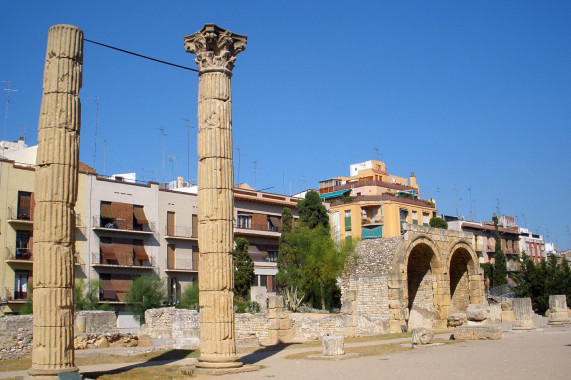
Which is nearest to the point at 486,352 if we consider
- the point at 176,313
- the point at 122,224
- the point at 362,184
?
the point at 176,313

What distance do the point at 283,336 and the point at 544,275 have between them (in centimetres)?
2250

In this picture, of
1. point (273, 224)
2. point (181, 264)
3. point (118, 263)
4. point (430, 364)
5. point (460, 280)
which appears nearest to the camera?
point (430, 364)

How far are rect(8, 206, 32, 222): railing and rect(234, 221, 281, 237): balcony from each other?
14172mm

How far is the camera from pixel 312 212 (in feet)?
151

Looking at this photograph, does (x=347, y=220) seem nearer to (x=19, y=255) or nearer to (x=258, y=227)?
(x=258, y=227)

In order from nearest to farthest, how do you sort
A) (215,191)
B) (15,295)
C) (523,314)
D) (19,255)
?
1. (215,191)
2. (523,314)
3. (15,295)
4. (19,255)

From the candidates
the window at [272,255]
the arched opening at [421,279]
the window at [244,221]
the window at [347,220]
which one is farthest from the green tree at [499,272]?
the arched opening at [421,279]

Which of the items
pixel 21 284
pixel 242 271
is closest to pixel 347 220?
pixel 242 271

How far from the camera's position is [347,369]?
14172 mm

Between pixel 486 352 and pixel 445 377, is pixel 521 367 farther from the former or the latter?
pixel 486 352

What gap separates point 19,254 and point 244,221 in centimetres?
1639

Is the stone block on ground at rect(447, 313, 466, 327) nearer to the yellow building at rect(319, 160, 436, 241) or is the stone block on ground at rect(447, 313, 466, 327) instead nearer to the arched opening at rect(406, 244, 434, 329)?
the arched opening at rect(406, 244, 434, 329)

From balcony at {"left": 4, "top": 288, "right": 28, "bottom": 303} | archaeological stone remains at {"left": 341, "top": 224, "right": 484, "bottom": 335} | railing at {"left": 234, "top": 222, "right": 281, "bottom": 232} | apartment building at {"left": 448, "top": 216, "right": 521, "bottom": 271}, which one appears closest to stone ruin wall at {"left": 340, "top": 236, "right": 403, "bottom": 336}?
archaeological stone remains at {"left": 341, "top": 224, "right": 484, "bottom": 335}

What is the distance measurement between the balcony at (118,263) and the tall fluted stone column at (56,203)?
2590cm
